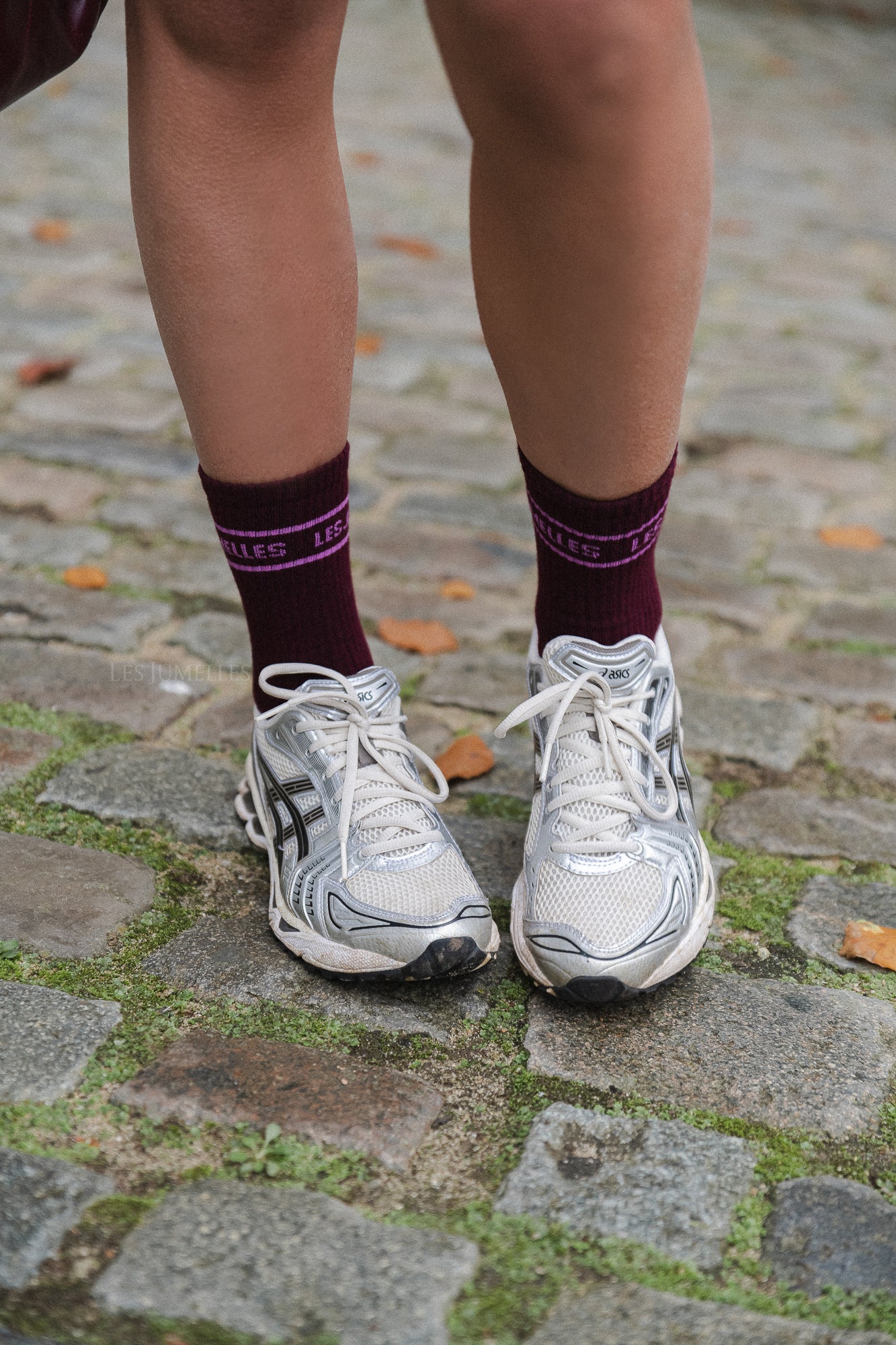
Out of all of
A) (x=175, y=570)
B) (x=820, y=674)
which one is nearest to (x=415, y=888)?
(x=820, y=674)

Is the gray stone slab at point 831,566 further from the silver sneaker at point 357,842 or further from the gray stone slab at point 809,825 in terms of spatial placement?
the silver sneaker at point 357,842

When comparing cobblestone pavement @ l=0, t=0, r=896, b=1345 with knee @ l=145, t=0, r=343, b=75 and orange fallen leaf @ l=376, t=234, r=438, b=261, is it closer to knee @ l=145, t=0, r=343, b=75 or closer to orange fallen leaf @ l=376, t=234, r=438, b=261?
orange fallen leaf @ l=376, t=234, r=438, b=261

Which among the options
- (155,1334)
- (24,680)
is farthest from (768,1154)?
(24,680)

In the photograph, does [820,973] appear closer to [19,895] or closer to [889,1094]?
[889,1094]

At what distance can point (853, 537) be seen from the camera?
270 cm

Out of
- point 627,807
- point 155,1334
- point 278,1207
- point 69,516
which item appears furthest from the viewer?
point 69,516

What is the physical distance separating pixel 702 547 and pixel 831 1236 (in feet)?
5.52

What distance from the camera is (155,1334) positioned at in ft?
3.24

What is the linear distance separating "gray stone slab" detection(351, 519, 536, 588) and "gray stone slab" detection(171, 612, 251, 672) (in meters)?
0.35

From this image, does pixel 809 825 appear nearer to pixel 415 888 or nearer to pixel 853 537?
pixel 415 888

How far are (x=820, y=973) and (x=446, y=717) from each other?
738 mm

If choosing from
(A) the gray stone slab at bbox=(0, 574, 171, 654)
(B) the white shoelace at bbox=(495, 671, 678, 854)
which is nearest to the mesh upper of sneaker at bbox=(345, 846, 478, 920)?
(B) the white shoelace at bbox=(495, 671, 678, 854)

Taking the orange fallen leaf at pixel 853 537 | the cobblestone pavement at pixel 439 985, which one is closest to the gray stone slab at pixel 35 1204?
the cobblestone pavement at pixel 439 985

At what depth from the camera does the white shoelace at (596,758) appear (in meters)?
1.48
